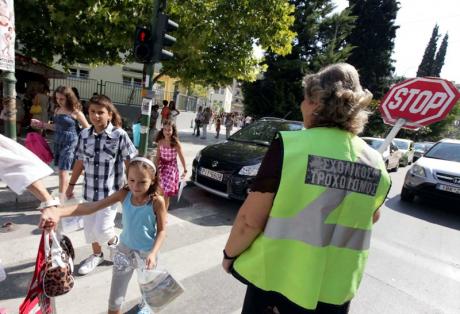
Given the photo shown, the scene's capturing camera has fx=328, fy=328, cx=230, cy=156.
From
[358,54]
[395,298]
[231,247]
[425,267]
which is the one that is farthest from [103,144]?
[358,54]

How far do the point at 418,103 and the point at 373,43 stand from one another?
102ft

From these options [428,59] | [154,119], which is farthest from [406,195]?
[428,59]

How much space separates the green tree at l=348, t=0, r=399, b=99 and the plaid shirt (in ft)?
98.3

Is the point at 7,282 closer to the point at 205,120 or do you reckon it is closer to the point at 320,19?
the point at 205,120

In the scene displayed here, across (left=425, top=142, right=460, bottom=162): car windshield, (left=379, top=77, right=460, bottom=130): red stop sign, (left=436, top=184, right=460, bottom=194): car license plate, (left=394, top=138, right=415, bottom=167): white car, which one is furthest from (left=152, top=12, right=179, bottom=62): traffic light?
(left=394, top=138, right=415, bottom=167): white car

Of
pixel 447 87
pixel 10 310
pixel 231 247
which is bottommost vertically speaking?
pixel 10 310

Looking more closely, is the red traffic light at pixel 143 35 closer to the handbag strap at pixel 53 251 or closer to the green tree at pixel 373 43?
the handbag strap at pixel 53 251

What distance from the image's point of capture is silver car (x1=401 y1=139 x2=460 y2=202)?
696 centimetres

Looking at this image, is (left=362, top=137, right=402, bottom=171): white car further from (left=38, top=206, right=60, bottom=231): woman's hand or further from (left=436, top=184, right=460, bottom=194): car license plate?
(left=38, top=206, right=60, bottom=231): woman's hand

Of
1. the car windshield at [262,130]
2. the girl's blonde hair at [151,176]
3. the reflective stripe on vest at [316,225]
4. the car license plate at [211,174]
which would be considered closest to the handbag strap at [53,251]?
the girl's blonde hair at [151,176]

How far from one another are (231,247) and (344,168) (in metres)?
0.62

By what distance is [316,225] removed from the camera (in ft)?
4.39

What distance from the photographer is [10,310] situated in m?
2.62

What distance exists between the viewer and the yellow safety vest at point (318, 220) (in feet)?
4.28
